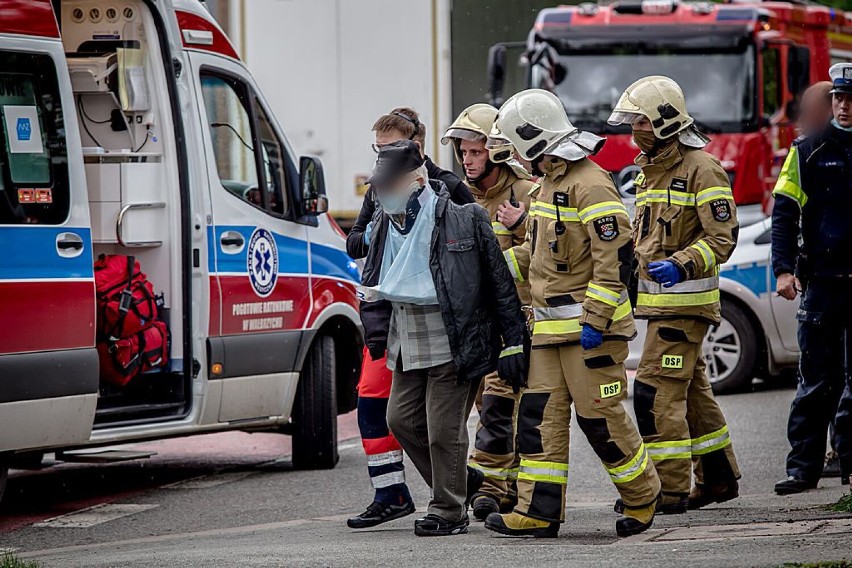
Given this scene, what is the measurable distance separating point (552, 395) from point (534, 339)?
24cm

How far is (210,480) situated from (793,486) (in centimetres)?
327

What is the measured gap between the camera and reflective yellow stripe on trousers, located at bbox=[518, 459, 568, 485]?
632 centimetres

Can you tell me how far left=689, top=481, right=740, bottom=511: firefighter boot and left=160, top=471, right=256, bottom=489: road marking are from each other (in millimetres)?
2844

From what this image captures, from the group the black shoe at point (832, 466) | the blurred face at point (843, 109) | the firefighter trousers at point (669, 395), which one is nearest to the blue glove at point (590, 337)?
the firefighter trousers at point (669, 395)

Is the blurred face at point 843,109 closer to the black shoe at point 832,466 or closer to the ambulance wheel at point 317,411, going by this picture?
the black shoe at point 832,466

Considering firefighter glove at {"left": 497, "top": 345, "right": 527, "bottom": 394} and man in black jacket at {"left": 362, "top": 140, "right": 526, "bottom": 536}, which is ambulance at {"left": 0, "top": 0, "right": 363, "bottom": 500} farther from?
firefighter glove at {"left": 497, "top": 345, "right": 527, "bottom": 394}

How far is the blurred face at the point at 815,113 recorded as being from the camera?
783 cm

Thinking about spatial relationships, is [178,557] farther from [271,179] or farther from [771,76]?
[771,76]

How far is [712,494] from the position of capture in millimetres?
7227

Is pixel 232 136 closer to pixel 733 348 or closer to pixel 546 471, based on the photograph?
pixel 546 471

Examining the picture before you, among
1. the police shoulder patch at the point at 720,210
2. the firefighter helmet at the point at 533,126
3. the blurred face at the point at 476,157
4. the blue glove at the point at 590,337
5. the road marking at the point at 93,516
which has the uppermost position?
the firefighter helmet at the point at 533,126

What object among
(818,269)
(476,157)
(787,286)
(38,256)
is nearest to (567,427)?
(476,157)

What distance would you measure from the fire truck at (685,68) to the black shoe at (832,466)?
725cm

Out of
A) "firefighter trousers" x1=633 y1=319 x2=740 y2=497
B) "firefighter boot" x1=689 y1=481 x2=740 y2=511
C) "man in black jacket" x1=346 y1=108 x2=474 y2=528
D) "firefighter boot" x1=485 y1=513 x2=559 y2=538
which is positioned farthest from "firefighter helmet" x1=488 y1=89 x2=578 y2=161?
"firefighter boot" x1=689 y1=481 x2=740 y2=511
